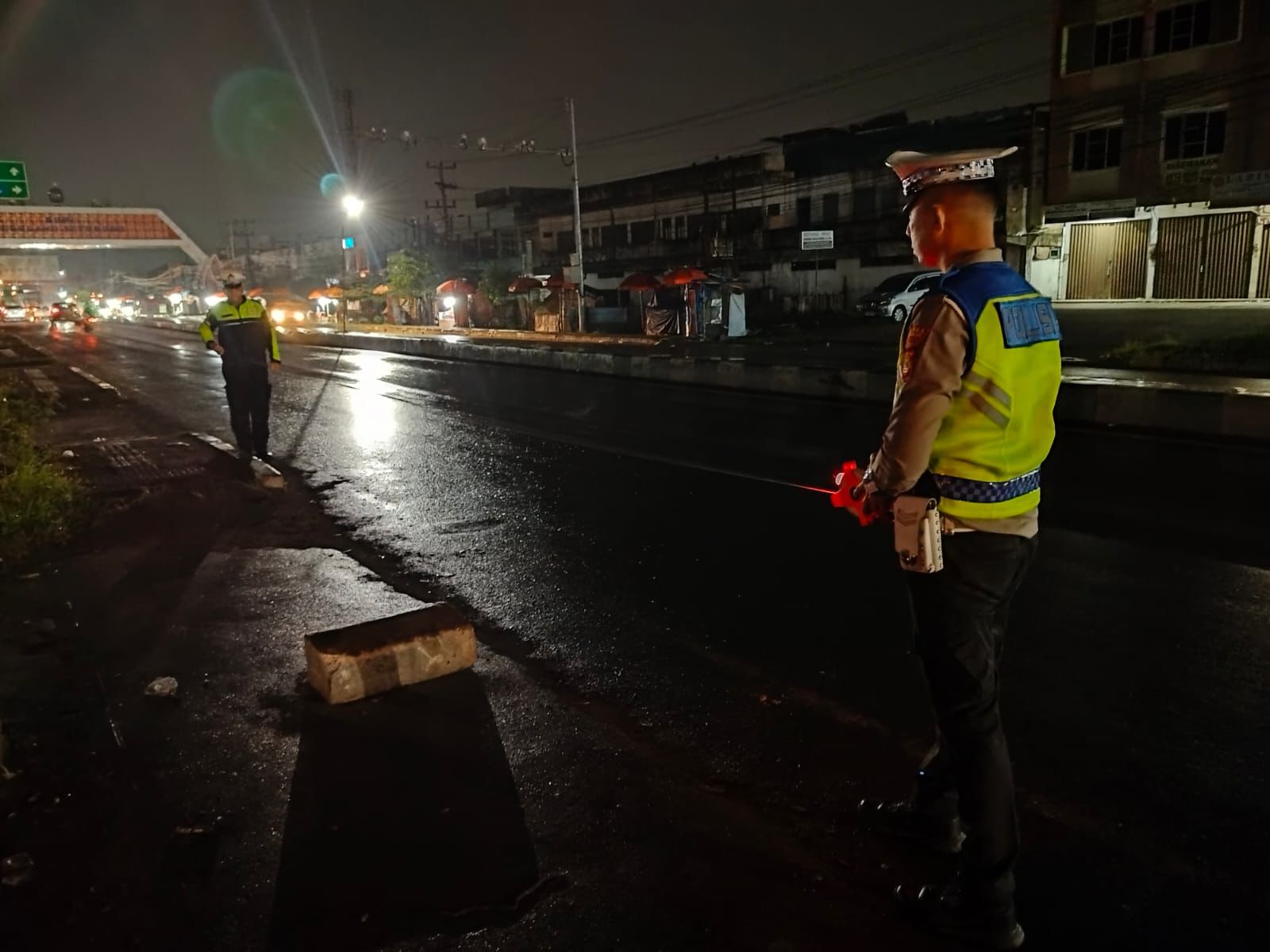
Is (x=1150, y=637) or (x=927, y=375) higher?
(x=927, y=375)

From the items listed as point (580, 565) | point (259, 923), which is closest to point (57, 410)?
point (580, 565)

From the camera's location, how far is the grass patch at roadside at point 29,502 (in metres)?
6.89

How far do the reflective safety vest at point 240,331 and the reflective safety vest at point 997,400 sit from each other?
8.41m

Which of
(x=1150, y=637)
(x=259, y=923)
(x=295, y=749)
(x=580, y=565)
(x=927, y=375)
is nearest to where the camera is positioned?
(x=927, y=375)

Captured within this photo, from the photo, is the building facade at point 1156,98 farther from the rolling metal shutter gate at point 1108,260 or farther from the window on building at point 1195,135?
the rolling metal shutter gate at point 1108,260

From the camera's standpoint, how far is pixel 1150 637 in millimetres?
4691

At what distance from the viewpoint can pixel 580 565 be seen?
621 cm

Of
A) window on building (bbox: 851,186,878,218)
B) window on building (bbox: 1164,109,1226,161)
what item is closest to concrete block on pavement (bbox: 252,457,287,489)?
window on building (bbox: 1164,109,1226,161)

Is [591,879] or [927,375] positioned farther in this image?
[591,879]

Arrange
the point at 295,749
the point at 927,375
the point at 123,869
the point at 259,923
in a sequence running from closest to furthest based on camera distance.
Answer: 1. the point at 927,375
2. the point at 259,923
3. the point at 123,869
4. the point at 295,749

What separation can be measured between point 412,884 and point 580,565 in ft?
11.3

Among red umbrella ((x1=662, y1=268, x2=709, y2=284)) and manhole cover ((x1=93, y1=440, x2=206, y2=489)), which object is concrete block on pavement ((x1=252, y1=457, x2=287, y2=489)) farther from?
red umbrella ((x1=662, y1=268, x2=709, y2=284))

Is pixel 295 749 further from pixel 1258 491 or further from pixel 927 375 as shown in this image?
pixel 1258 491

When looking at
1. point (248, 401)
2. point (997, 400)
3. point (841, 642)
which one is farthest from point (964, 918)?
point (248, 401)
